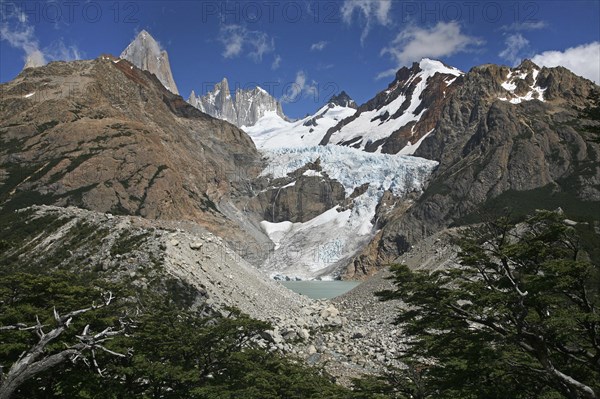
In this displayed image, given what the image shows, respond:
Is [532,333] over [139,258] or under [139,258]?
under

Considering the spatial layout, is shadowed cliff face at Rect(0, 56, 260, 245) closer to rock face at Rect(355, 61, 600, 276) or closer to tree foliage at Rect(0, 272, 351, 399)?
rock face at Rect(355, 61, 600, 276)

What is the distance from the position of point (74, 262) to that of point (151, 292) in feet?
29.7

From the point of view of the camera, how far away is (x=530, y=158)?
148 metres

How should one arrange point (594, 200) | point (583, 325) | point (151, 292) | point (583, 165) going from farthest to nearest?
point (583, 165) < point (594, 200) < point (151, 292) < point (583, 325)

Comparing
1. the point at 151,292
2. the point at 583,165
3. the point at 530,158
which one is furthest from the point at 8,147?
the point at 583,165

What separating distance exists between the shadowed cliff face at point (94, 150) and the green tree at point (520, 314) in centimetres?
10432

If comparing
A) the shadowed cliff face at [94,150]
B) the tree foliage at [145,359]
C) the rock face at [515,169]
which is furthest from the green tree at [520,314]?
the rock face at [515,169]

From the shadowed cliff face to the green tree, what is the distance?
10432cm

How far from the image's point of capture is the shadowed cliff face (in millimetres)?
116312

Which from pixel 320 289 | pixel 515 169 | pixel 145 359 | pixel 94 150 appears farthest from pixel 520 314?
pixel 515 169

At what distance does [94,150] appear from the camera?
128750mm

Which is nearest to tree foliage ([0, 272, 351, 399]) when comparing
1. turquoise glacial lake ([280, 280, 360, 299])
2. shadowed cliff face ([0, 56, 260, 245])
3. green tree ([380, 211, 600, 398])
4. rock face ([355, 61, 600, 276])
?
green tree ([380, 211, 600, 398])

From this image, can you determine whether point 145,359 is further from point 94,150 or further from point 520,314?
point 94,150

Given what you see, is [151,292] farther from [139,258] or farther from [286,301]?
[286,301]
